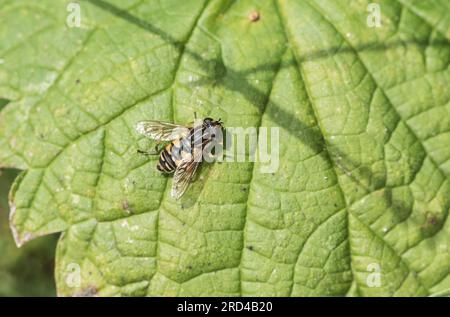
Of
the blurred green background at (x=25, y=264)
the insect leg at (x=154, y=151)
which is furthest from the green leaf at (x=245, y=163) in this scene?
the blurred green background at (x=25, y=264)

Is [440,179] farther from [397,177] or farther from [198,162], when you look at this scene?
[198,162]

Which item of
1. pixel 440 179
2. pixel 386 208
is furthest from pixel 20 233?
pixel 440 179

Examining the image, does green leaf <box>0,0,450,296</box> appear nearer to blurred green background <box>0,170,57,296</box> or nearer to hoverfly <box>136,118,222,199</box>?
hoverfly <box>136,118,222,199</box>

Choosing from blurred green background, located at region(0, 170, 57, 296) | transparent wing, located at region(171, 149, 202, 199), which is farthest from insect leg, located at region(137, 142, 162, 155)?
blurred green background, located at region(0, 170, 57, 296)

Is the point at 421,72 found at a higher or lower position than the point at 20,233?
higher

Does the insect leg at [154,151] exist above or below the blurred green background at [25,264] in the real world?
above

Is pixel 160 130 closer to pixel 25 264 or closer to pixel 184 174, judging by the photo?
pixel 184 174

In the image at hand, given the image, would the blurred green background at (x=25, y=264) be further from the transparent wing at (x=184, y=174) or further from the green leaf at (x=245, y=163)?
the transparent wing at (x=184, y=174)
